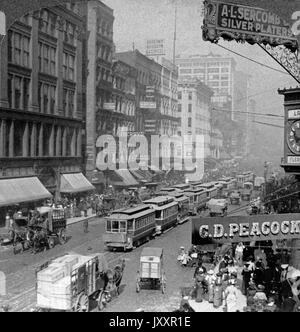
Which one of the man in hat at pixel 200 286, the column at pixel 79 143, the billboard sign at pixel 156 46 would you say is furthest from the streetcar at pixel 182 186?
the man in hat at pixel 200 286

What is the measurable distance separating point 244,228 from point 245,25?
6.87 m

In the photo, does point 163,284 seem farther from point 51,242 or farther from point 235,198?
point 235,198

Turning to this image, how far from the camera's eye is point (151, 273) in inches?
625

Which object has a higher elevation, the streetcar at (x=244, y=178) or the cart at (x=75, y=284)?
the streetcar at (x=244, y=178)

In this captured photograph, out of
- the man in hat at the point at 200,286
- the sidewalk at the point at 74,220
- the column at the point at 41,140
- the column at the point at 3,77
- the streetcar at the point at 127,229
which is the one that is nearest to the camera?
the man in hat at the point at 200,286

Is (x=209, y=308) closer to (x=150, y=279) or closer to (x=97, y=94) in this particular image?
(x=150, y=279)

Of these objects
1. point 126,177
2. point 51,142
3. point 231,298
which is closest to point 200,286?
point 231,298

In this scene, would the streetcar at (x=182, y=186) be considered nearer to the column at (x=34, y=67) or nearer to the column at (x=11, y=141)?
the column at (x=34, y=67)

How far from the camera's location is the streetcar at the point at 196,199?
1162 inches

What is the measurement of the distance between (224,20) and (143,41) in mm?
3312

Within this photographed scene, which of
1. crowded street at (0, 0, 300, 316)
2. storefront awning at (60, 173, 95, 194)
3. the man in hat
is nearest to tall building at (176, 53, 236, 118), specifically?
crowded street at (0, 0, 300, 316)

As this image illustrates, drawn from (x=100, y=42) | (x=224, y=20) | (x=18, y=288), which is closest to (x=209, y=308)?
(x=18, y=288)

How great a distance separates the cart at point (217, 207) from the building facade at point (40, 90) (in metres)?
9.50

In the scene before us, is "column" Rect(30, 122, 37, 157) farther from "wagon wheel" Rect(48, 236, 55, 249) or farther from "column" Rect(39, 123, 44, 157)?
"wagon wheel" Rect(48, 236, 55, 249)
